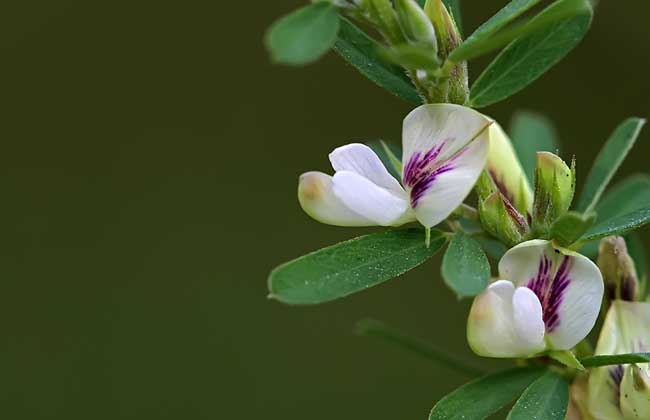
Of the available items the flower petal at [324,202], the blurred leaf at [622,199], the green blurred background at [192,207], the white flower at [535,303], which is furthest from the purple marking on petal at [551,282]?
the green blurred background at [192,207]

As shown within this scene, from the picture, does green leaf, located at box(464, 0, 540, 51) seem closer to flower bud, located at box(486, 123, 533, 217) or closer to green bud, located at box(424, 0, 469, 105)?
green bud, located at box(424, 0, 469, 105)

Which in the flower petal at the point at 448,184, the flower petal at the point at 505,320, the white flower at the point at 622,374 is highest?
the flower petal at the point at 448,184

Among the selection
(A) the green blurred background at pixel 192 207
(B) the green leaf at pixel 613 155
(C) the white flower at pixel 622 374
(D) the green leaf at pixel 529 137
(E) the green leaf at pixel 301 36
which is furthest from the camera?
(A) the green blurred background at pixel 192 207

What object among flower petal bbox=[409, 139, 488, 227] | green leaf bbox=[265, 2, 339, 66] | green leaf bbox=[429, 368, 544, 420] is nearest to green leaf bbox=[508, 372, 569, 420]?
green leaf bbox=[429, 368, 544, 420]

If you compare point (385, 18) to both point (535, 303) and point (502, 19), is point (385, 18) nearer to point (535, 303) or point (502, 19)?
point (502, 19)

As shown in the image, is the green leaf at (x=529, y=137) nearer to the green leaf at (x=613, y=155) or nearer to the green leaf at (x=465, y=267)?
the green leaf at (x=613, y=155)

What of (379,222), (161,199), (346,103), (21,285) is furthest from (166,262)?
(379,222)
